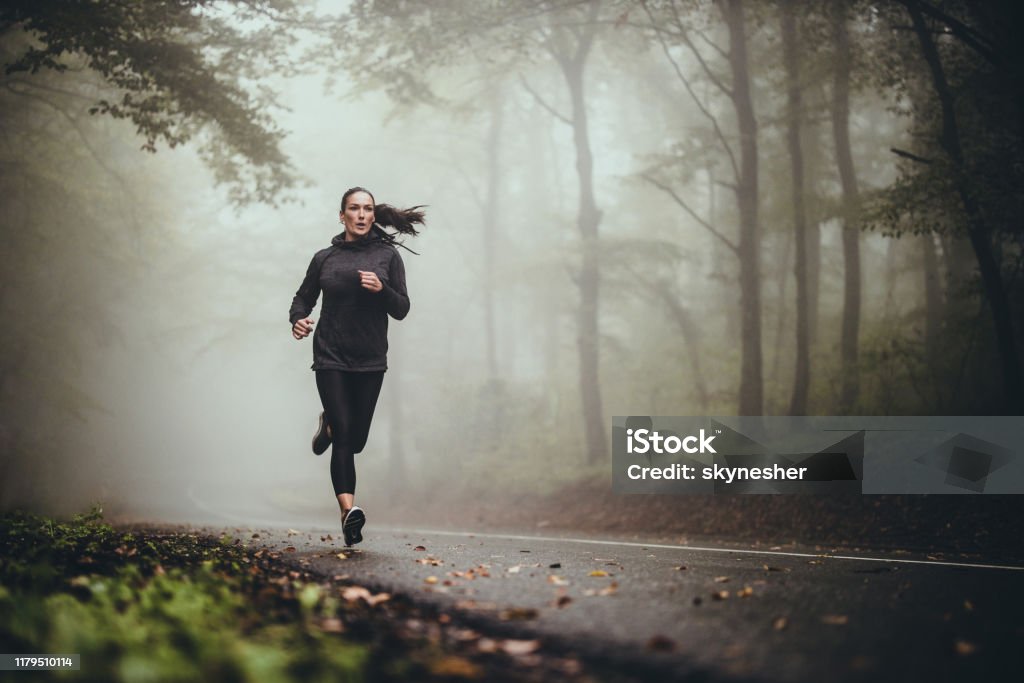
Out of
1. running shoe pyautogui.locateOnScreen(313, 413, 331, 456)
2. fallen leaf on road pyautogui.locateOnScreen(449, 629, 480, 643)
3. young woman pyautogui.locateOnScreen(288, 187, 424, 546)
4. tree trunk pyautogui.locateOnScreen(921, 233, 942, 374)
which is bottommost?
fallen leaf on road pyautogui.locateOnScreen(449, 629, 480, 643)

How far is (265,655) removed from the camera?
2.30m

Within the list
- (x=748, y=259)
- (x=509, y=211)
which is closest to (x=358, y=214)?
(x=748, y=259)

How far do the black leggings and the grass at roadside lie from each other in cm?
131

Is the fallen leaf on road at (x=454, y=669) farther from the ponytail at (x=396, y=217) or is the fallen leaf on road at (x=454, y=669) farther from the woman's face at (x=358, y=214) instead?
the ponytail at (x=396, y=217)

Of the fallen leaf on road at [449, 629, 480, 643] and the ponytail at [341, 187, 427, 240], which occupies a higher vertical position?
the ponytail at [341, 187, 427, 240]

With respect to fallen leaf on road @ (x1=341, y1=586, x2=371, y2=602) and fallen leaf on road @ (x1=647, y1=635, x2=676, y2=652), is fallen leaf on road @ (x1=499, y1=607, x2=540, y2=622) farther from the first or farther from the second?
fallen leaf on road @ (x1=341, y1=586, x2=371, y2=602)

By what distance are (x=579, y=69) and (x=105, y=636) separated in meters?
17.2

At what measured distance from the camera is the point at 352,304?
18.4ft

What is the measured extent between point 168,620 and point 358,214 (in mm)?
3564

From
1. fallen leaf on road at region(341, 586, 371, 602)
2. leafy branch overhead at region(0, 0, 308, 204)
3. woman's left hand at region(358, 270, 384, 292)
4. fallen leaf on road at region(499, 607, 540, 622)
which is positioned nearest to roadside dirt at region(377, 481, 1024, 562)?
fallen leaf on road at region(499, 607, 540, 622)

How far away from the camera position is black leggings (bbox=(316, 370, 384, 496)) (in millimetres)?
5516

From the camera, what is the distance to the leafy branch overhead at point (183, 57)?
9.77 metres

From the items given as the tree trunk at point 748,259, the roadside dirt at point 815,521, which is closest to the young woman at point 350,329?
the roadside dirt at point 815,521

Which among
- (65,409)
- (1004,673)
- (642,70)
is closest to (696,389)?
(642,70)
